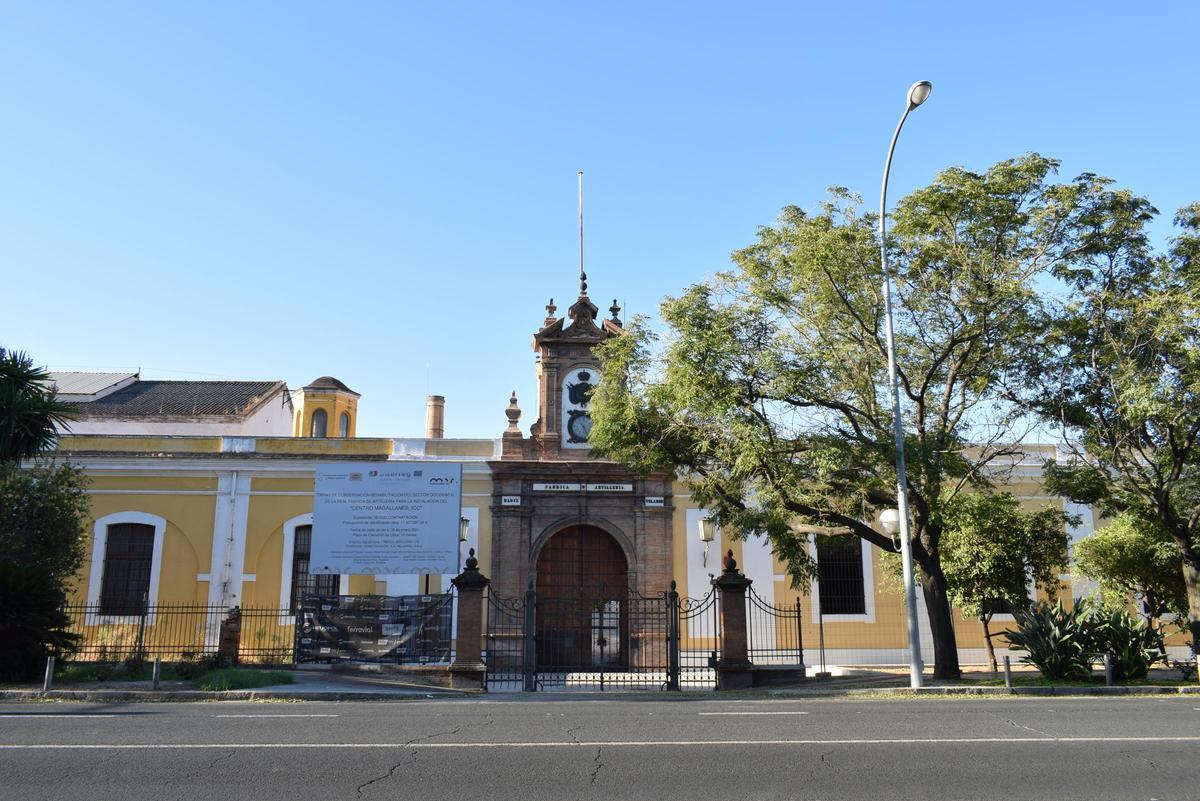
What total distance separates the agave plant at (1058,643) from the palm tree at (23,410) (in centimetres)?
1979

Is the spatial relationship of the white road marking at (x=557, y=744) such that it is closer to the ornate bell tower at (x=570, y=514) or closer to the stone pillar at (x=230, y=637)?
the stone pillar at (x=230, y=637)

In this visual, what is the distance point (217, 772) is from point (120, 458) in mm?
19661

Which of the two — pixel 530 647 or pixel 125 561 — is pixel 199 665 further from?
pixel 125 561

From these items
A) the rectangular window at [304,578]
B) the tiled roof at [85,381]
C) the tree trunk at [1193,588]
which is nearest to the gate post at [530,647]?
the rectangular window at [304,578]

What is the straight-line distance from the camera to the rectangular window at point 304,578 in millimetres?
24469

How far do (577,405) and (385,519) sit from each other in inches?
241

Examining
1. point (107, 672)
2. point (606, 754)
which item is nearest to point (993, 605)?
point (606, 754)

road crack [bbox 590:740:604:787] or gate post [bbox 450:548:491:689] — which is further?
gate post [bbox 450:548:491:689]

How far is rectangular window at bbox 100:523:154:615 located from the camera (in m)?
24.4

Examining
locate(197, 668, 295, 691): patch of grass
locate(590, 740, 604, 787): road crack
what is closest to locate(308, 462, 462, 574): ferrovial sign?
locate(197, 668, 295, 691): patch of grass

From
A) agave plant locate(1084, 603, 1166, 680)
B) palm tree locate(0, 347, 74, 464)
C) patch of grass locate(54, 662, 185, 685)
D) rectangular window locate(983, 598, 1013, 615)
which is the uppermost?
palm tree locate(0, 347, 74, 464)

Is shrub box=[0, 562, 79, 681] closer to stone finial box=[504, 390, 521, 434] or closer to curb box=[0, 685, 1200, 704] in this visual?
curb box=[0, 685, 1200, 704]

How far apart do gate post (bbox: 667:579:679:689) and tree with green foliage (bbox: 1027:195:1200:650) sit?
792 cm

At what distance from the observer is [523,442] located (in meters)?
25.3
